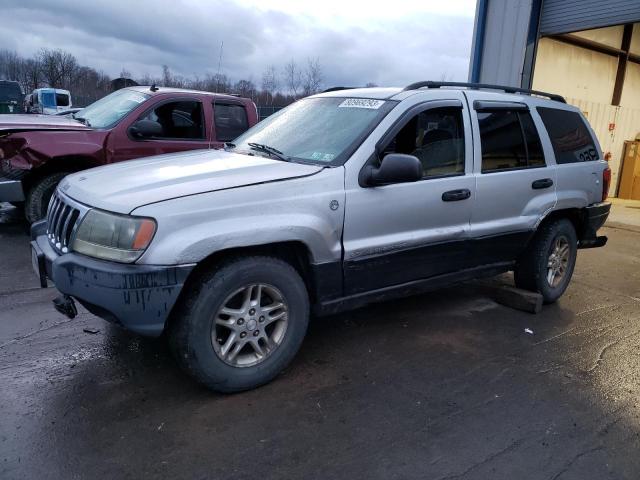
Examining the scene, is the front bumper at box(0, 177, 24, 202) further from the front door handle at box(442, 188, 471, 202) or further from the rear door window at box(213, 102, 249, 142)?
the front door handle at box(442, 188, 471, 202)

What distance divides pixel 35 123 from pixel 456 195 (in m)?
5.31

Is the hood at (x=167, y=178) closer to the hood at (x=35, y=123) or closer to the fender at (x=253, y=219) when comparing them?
the fender at (x=253, y=219)

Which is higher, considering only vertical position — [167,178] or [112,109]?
[112,109]

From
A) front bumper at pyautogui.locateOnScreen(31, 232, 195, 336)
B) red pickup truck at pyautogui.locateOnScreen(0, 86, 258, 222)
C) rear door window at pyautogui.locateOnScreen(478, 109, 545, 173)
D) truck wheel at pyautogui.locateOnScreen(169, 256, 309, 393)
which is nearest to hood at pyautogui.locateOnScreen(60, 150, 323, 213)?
front bumper at pyautogui.locateOnScreen(31, 232, 195, 336)

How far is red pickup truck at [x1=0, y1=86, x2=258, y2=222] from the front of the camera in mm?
5930

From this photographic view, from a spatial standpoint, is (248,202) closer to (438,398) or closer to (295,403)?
(295,403)

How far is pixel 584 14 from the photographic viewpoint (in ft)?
27.5

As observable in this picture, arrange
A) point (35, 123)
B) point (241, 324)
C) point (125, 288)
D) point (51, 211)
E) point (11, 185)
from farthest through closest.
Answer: point (35, 123) → point (11, 185) → point (51, 211) → point (241, 324) → point (125, 288)

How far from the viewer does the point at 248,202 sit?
2832mm

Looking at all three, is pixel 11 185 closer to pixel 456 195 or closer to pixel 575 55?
pixel 456 195

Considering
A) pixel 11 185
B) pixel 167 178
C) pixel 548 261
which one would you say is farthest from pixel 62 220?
pixel 548 261

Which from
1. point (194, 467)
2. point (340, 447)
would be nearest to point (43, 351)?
point (194, 467)

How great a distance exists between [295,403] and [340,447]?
0.47m

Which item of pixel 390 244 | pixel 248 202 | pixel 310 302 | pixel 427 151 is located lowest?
pixel 310 302
